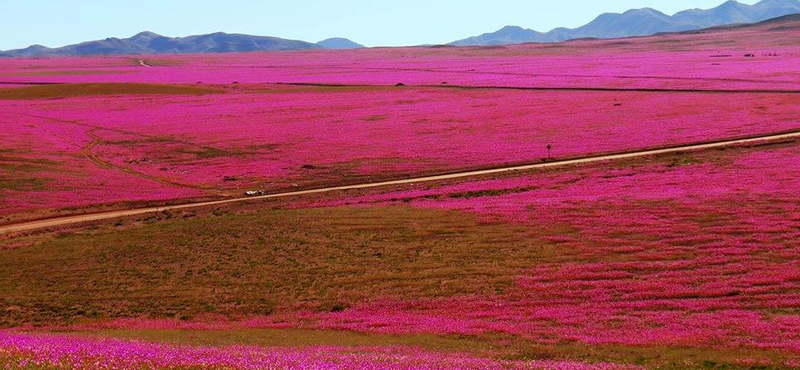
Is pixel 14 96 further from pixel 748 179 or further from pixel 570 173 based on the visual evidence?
pixel 748 179

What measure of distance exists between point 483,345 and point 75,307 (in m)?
15.6

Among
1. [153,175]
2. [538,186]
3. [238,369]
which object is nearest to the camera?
[238,369]

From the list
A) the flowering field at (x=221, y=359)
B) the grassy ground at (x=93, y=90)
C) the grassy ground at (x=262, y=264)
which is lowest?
the grassy ground at (x=262, y=264)

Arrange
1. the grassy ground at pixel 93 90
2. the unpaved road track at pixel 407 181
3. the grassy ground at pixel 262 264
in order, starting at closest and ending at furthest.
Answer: the grassy ground at pixel 262 264, the unpaved road track at pixel 407 181, the grassy ground at pixel 93 90

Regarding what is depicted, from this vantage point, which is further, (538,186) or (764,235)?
(538,186)

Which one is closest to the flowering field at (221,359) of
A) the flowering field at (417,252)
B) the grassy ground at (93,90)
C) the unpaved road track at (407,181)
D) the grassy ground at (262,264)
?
the flowering field at (417,252)

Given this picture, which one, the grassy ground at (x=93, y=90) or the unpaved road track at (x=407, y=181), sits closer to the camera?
the unpaved road track at (x=407, y=181)

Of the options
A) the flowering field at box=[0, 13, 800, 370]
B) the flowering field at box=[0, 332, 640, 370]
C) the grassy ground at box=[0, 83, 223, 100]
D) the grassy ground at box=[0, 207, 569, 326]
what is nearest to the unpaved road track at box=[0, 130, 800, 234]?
the flowering field at box=[0, 13, 800, 370]

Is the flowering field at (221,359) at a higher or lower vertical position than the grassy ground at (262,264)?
higher

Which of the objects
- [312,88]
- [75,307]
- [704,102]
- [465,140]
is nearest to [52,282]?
[75,307]

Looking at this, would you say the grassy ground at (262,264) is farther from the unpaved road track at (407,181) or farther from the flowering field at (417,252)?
the unpaved road track at (407,181)

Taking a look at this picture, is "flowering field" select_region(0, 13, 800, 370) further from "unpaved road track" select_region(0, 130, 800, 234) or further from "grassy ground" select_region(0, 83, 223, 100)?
"grassy ground" select_region(0, 83, 223, 100)

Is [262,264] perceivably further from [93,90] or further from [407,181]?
[93,90]

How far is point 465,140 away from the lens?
66.1 m
